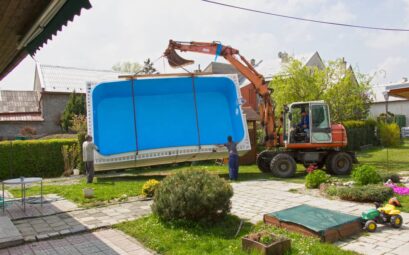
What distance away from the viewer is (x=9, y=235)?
6051 millimetres

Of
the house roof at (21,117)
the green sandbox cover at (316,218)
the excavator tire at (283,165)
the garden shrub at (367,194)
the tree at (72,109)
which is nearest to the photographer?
the green sandbox cover at (316,218)

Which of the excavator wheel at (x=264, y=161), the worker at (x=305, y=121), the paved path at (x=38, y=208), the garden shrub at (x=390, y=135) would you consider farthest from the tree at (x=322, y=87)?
the paved path at (x=38, y=208)

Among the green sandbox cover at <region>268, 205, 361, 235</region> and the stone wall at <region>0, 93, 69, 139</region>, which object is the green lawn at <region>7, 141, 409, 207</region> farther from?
the stone wall at <region>0, 93, 69, 139</region>

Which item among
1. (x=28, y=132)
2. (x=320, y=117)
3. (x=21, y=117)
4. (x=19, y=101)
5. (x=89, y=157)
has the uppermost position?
(x=19, y=101)

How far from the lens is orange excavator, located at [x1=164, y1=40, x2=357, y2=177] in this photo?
42.5ft

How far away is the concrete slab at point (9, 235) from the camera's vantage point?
227 inches

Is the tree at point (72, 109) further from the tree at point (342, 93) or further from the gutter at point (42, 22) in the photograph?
the gutter at point (42, 22)

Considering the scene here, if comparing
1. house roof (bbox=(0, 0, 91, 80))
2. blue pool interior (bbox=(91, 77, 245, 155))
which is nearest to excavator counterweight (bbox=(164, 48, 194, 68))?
blue pool interior (bbox=(91, 77, 245, 155))

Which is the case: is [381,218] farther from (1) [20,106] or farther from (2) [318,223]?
(1) [20,106]

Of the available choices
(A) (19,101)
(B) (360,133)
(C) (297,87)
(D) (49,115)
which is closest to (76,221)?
(C) (297,87)

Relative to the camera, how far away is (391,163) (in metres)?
15.7

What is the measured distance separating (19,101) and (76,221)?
90.1 feet

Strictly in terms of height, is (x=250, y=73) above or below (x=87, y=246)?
above

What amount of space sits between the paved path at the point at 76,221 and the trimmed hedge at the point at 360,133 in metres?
16.6
